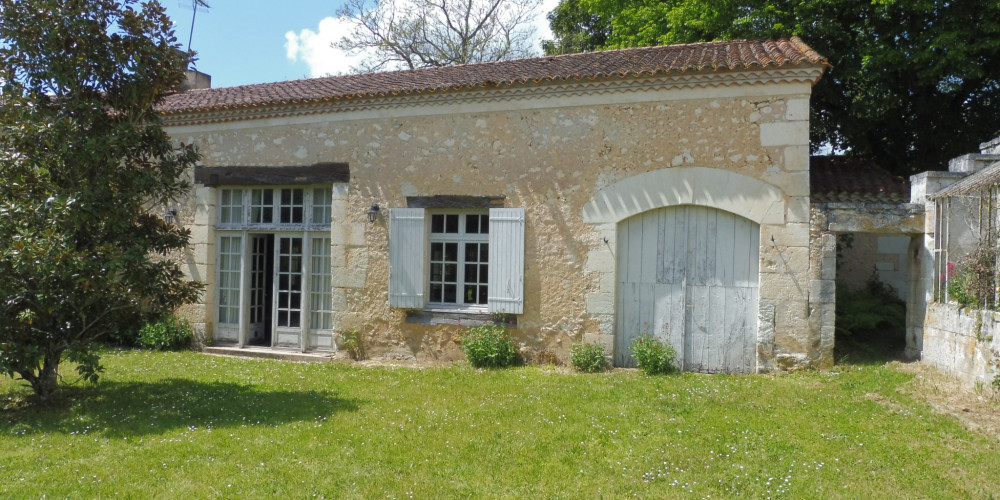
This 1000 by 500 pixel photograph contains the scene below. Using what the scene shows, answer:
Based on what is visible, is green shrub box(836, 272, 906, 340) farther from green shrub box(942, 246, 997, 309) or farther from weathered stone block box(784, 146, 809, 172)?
weathered stone block box(784, 146, 809, 172)

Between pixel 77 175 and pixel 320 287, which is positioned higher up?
pixel 77 175

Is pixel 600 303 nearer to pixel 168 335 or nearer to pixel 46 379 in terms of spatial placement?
pixel 46 379

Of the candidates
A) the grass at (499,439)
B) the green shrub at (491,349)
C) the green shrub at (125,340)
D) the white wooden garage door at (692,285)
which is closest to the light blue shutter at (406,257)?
the green shrub at (491,349)

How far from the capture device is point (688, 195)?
7012mm

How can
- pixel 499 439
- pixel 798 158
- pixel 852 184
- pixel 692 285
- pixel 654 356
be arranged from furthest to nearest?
pixel 852 184 → pixel 692 285 → pixel 654 356 → pixel 798 158 → pixel 499 439

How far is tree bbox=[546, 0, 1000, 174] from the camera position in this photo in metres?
8.70

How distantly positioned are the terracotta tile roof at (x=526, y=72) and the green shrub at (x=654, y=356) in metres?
2.86

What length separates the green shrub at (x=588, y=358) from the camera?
720 cm

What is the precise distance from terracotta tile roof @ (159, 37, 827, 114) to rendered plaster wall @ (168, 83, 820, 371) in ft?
0.89

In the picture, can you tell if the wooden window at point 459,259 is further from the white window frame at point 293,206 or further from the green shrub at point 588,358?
the white window frame at point 293,206

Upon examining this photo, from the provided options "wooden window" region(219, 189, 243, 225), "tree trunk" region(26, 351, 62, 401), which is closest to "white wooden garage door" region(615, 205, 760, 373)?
"wooden window" region(219, 189, 243, 225)

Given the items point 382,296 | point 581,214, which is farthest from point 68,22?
point 581,214

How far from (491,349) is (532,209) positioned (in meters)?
1.64

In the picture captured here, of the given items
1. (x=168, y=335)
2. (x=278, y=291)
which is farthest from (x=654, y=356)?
(x=168, y=335)
